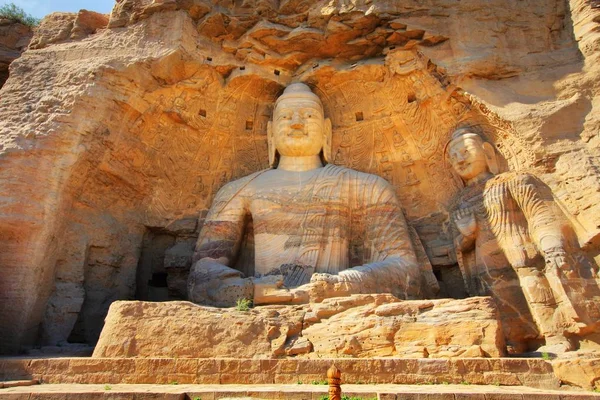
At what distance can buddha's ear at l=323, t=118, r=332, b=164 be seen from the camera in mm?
7998

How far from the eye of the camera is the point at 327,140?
8102mm

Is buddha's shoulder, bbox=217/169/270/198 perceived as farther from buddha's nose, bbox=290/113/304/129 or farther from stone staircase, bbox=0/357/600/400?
stone staircase, bbox=0/357/600/400

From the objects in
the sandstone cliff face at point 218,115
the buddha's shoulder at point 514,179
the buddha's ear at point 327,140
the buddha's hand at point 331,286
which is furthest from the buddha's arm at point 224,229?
the buddha's shoulder at point 514,179

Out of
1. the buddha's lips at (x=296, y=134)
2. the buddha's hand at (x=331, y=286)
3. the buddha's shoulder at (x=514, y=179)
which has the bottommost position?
the buddha's hand at (x=331, y=286)

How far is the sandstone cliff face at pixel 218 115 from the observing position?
6.09 metres

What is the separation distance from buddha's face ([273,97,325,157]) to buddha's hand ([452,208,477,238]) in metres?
2.45

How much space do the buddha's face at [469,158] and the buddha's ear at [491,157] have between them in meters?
0.05

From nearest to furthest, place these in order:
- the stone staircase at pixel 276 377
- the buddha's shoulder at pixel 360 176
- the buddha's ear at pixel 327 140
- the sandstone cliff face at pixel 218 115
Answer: the stone staircase at pixel 276 377, the sandstone cliff face at pixel 218 115, the buddha's shoulder at pixel 360 176, the buddha's ear at pixel 327 140

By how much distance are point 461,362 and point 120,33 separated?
257 inches

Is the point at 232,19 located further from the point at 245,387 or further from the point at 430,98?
the point at 245,387

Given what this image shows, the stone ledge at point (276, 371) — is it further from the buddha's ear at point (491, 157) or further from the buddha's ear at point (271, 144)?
the buddha's ear at point (271, 144)

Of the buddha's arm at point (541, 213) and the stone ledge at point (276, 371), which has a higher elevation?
the buddha's arm at point (541, 213)

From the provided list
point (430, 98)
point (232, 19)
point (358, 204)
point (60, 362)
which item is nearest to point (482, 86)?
point (430, 98)

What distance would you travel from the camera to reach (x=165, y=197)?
25.3 feet
